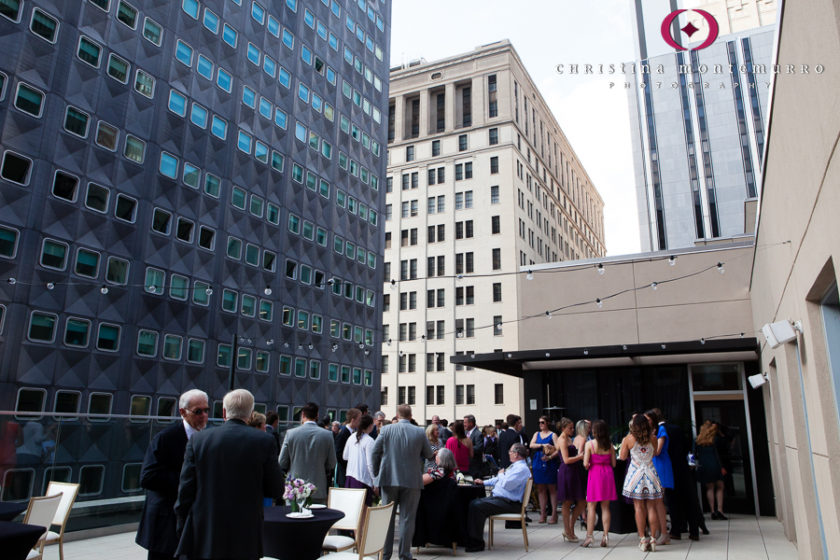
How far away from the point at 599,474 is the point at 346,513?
14.0 feet

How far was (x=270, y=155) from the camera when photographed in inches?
1352

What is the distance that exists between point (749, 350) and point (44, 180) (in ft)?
75.7

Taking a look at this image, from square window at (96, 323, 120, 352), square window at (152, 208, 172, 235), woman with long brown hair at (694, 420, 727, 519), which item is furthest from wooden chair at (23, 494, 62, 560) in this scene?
square window at (152, 208, 172, 235)

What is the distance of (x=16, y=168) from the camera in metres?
21.4

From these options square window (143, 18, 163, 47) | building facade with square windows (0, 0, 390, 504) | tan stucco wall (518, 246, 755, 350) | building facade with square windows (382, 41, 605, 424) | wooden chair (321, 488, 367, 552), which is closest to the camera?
wooden chair (321, 488, 367, 552)

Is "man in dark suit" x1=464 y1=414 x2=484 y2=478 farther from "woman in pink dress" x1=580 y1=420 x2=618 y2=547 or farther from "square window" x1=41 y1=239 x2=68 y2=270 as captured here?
"square window" x1=41 y1=239 x2=68 y2=270

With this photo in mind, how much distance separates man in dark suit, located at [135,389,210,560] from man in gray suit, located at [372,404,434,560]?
10.3ft

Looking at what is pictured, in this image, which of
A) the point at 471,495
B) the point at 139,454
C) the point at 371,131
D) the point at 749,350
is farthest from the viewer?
the point at 371,131

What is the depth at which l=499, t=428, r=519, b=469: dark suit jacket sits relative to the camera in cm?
1250

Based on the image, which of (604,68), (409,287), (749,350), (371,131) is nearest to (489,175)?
(409,287)

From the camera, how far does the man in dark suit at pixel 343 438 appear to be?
9263 mm

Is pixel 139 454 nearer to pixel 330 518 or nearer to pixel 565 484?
pixel 330 518

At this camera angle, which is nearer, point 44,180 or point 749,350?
point 749,350

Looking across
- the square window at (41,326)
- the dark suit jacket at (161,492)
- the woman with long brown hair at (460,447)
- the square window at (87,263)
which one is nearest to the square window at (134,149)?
the square window at (87,263)
